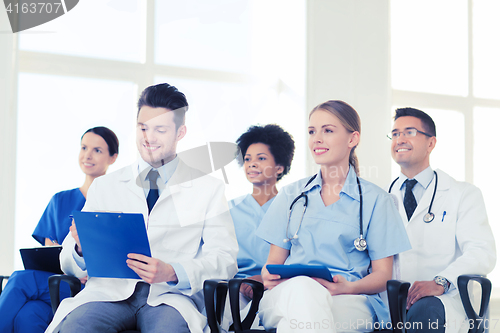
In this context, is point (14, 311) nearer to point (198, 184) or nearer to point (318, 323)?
point (198, 184)

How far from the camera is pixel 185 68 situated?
3436 millimetres

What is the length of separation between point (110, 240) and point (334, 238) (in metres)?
0.89

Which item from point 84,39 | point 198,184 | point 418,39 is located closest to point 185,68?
point 84,39

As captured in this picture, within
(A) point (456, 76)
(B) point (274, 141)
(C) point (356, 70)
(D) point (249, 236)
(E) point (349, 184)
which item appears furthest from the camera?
(A) point (456, 76)

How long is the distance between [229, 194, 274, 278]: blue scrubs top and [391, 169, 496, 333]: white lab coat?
0.73 meters

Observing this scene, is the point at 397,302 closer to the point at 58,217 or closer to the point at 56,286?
the point at 56,286

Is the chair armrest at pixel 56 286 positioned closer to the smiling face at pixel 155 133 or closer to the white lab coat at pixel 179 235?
the white lab coat at pixel 179 235

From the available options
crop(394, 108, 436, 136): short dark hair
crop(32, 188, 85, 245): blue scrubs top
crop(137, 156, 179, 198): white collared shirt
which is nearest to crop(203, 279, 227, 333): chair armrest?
crop(137, 156, 179, 198): white collared shirt

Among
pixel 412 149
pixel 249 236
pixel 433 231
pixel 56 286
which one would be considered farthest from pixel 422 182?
pixel 56 286

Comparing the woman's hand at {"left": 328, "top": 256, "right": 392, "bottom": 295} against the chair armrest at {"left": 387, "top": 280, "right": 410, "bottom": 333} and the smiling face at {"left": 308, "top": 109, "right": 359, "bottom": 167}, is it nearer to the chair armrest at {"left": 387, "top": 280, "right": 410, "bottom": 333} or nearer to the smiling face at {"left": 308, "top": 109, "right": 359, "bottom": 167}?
the chair armrest at {"left": 387, "top": 280, "right": 410, "bottom": 333}

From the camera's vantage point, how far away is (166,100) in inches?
70.6

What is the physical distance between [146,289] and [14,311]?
2.43 ft

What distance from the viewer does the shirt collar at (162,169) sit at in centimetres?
185

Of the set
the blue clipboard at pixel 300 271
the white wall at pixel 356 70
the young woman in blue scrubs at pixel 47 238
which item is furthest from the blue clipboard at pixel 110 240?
the white wall at pixel 356 70
